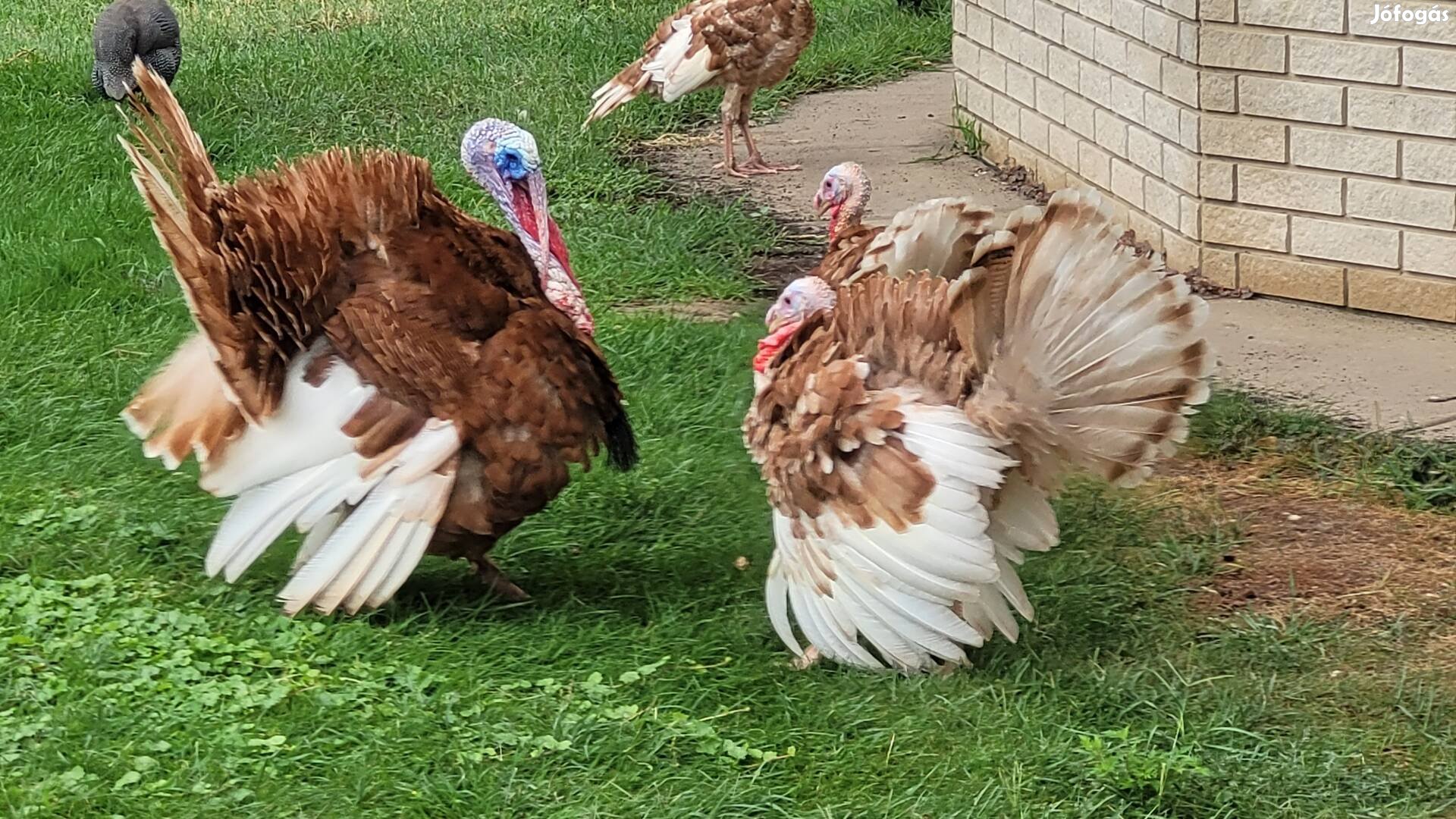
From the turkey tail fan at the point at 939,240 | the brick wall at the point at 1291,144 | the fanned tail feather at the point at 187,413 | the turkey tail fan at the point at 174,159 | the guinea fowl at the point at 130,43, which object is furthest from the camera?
the guinea fowl at the point at 130,43

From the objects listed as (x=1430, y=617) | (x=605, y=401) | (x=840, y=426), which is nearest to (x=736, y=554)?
(x=605, y=401)

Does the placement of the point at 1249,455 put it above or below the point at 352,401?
below

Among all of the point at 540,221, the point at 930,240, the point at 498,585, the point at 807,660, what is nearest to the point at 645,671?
the point at 807,660

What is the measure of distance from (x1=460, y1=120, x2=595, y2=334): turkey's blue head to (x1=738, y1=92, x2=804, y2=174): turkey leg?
13.7 feet

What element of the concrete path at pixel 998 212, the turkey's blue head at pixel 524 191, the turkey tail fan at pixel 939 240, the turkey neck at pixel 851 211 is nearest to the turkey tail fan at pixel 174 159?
the turkey's blue head at pixel 524 191

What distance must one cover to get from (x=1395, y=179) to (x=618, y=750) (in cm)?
388

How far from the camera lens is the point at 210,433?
4.14 meters

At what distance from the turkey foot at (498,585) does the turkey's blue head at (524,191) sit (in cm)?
62

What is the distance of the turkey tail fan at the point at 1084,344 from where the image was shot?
3.67 meters

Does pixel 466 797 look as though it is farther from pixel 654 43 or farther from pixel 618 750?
pixel 654 43

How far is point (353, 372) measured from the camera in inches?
160

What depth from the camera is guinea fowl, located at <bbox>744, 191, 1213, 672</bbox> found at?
3686mm

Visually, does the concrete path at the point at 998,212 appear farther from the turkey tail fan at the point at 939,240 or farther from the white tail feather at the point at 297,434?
the white tail feather at the point at 297,434

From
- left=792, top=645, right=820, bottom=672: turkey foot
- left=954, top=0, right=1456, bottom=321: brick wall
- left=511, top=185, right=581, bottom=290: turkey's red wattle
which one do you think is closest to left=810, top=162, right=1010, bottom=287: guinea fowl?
left=511, top=185, right=581, bottom=290: turkey's red wattle
